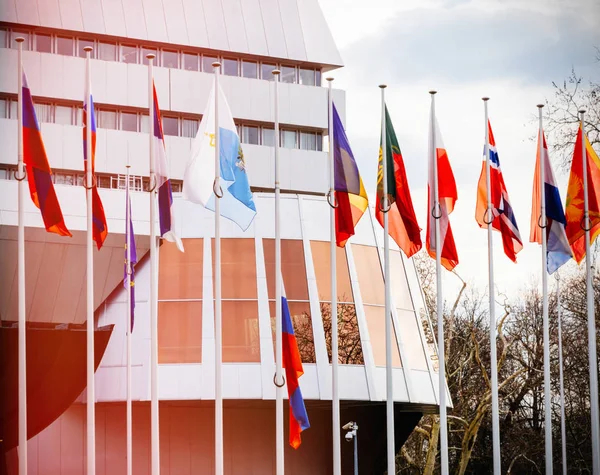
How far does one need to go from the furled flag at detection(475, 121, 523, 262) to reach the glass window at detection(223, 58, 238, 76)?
1038 inches

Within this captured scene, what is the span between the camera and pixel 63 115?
45.3 m

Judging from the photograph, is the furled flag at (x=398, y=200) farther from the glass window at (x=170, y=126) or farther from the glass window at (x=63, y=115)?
the glass window at (x=170, y=126)

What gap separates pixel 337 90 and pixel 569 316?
15.0 metres

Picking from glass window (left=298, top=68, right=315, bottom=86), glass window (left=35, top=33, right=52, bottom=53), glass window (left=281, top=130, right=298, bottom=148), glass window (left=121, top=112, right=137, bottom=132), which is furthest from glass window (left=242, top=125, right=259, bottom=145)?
glass window (left=35, top=33, right=52, bottom=53)

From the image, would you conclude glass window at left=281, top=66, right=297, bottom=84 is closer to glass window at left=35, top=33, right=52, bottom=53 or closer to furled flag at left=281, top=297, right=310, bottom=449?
glass window at left=35, top=33, right=52, bottom=53

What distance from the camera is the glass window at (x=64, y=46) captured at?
45.5m

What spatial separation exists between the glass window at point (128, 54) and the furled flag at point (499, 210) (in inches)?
1031

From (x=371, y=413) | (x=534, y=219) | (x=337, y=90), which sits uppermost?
(x=337, y=90)

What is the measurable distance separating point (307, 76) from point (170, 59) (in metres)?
6.63

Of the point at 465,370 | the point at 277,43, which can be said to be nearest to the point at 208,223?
the point at 277,43

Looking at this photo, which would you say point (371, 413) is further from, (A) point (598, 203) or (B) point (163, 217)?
(B) point (163, 217)

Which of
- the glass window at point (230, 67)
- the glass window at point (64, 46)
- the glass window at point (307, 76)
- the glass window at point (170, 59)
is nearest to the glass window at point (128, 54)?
the glass window at point (170, 59)

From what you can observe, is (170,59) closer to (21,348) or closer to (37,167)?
(37,167)

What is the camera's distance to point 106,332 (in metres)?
Result: 31.3
